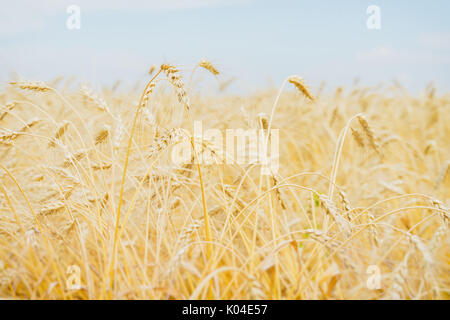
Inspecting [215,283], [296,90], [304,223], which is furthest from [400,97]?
[215,283]

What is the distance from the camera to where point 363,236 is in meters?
1.49

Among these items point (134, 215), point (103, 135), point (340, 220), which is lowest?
point (134, 215)

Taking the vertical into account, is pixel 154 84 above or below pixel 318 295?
above

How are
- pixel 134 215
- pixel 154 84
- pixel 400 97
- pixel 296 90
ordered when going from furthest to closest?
pixel 400 97
pixel 134 215
pixel 296 90
pixel 154 84

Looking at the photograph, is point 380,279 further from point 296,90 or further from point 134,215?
point 134,215

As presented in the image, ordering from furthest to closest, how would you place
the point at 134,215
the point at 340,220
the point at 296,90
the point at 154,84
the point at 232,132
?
1. the point at 232,132
2. the point at 134,215
3. the point at 296,90
4. the point at 154,84
5. the point at 340,220

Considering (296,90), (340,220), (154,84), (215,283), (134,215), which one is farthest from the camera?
(134,215)

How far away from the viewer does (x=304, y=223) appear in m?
1.69

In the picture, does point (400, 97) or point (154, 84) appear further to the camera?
point (400, 97)
